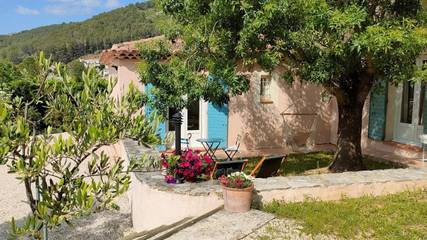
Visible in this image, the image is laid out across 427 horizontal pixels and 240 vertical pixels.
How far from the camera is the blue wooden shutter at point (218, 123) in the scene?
15.5 meters

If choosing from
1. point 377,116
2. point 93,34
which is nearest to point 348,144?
point 377,116

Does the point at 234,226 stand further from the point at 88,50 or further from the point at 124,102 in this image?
the point at 88,50

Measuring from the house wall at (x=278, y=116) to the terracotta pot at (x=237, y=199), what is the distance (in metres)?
8.50

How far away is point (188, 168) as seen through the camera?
25.9 feet

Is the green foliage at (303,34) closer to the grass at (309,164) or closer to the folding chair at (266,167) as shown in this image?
the folding chair at (266,167)

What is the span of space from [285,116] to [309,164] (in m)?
3.99

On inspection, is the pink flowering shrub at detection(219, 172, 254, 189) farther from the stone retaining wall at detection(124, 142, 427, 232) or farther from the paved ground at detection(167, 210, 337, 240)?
the paved ground at detection(167, 210, 337, 240)

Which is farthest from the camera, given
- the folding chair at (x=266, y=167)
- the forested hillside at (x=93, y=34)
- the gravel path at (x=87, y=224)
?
the forested hillside at (x=93, y=34)

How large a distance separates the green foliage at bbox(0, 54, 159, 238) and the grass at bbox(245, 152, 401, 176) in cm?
733

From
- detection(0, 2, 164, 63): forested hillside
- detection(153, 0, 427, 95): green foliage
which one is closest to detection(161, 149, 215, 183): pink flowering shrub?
detection(153, 0, 427, 95): green foliage

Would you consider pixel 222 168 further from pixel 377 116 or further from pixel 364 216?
pixel 377 116

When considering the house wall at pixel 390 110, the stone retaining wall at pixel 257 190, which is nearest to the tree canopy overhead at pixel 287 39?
the stone retaining wall at pixel 257 190

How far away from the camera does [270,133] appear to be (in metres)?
16.3

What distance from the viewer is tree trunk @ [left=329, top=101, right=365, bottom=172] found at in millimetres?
10617
